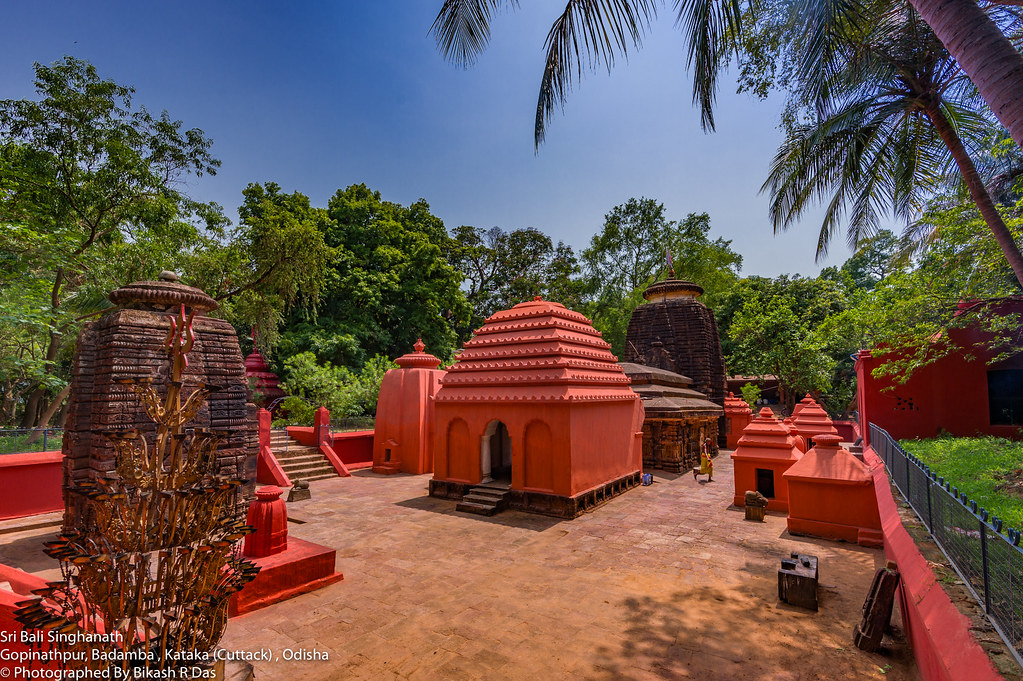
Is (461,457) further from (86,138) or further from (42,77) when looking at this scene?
(42,77)

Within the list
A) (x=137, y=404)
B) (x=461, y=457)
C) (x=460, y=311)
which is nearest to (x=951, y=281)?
(x=461, y=457)

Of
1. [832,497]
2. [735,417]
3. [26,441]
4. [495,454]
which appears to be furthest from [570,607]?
[735,417]

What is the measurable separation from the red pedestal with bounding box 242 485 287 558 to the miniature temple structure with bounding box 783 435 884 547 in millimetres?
8275

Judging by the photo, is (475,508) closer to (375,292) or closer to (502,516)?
(502,516)

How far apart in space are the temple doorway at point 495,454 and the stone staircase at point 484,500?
1.80ft

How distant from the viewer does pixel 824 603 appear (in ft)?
17.7

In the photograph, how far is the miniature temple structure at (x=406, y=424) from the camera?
14.6 m

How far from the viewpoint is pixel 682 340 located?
2078cm

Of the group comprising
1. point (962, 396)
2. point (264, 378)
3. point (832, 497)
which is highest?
point (264, 378)

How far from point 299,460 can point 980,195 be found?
52.2 ft

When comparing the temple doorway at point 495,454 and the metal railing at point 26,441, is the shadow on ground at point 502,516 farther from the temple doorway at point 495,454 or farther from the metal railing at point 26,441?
the metal railing at point 26,441

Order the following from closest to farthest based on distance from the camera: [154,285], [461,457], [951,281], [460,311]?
1. [154,285]
2. [951,281]
3. [461,457]
4. [460,311]

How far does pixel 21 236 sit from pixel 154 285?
638 centimetres

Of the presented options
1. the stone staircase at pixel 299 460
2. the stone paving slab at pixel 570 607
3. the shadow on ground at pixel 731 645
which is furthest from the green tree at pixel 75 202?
the shadow on ground at pixel 731 645
